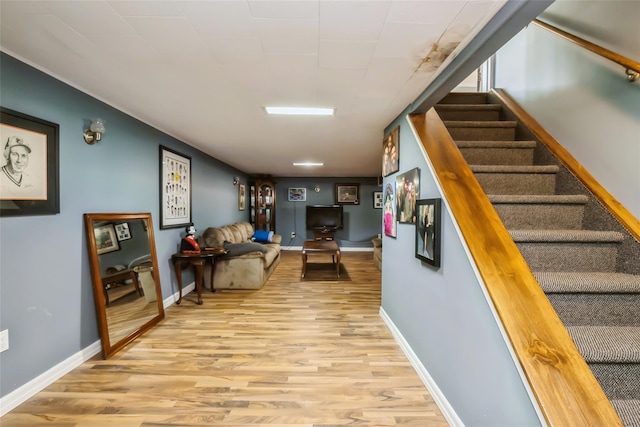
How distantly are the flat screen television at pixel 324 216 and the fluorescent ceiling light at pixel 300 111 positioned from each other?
5030 millimetres

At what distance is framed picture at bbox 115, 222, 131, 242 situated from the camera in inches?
94.3

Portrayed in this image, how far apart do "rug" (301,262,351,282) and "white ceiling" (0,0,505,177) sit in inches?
118

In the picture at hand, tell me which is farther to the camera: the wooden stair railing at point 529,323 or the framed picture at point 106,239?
the framed picture at point 106,239

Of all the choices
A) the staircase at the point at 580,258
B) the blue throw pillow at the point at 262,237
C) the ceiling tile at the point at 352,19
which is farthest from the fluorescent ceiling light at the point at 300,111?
the blue throw pillow at the point at 262,237

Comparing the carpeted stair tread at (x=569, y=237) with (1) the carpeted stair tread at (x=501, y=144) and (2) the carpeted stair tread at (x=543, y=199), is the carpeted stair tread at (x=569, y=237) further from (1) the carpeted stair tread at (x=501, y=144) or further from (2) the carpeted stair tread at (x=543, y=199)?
(1) the carpeted stair tread at (x=501, y=144)

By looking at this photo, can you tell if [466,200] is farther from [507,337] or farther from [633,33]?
[633,33]

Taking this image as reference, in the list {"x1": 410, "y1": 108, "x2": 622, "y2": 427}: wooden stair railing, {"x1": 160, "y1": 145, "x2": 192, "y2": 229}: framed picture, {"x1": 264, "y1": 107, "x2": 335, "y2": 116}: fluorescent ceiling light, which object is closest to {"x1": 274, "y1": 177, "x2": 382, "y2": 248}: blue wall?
{"x1": 160, "y1": 145, "x2": 192, "y2": 229}: framed picture

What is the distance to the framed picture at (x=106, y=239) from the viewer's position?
2.19 metres

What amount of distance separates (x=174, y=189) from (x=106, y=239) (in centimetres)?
129

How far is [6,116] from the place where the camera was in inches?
60.9

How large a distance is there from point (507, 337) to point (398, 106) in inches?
74.6

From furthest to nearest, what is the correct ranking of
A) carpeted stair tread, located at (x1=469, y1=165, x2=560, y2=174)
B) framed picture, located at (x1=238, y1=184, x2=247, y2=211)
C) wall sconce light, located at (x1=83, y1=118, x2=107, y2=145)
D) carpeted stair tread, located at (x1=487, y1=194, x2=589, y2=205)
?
framed picture, located at (x1=238, y1=184, x2=247, y2=211), wall sconce light, located at (x1=83, y1=118, x2=107, y2=145), carpeted stair tread, located at (x1=469, y1=165, x2=560, y2=174), carpeted stair tread, located at (x1=487, y1=194, x2=589, y2=205)

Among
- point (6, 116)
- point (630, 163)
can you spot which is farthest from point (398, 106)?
point (6, 116)

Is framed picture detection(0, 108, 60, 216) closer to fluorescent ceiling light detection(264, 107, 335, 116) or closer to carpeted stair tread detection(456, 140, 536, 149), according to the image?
fluorescent ceiling light detection(264, 107, 335, 116)
